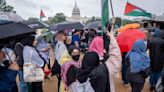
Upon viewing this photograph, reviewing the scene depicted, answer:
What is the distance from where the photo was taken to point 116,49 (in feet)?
15.8

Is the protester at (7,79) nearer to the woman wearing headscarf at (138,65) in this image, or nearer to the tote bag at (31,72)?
the tote bag at (31,72)

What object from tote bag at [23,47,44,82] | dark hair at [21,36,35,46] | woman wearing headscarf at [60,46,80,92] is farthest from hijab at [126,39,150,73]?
dark hair at [21,36,35,46]

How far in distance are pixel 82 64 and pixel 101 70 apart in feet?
1.28

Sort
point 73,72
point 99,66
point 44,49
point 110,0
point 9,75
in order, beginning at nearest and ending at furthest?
point 9,75
point 99,66
point 110,0
point 73,72
point 44,49

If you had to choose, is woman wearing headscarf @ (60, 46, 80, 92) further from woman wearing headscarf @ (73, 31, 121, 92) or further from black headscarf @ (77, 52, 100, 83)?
black headscarf @ (77, 52, 100, 83)

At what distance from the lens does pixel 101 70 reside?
4.62 metres

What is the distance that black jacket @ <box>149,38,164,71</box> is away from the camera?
9.11 m

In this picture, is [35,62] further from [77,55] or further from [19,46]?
[77,55]

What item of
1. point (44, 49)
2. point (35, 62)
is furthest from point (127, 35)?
point (35, 62)

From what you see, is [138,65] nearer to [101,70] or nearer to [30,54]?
[30,54]

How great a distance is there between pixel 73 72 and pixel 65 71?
0.61 ft

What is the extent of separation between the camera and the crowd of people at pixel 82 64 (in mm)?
4629

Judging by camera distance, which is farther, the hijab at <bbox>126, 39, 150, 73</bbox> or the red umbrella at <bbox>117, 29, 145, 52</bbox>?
the red umbrella at <bbox>117, 29, 145, 52</bbox>

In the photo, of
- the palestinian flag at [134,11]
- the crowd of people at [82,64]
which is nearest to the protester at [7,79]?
the crowd of people at [82,64]
